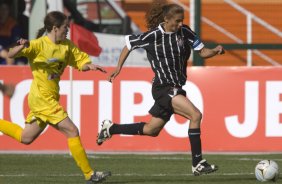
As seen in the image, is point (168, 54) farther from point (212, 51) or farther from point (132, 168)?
point (132, 168)

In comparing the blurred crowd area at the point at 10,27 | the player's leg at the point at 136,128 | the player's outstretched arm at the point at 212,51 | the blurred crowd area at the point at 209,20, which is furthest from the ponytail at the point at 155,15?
the blurred crowd area at the point at 10,27

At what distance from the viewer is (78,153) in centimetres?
1155

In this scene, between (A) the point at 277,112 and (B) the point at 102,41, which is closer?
(A) the point at 277,112

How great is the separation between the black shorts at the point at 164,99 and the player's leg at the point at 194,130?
8 cm

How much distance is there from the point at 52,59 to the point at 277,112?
5359 mm

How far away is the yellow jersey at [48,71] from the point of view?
38.7 ft

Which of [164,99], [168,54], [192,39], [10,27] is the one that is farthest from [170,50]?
[10,27]

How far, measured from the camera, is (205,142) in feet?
53.4

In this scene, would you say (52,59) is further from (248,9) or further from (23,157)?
(248,9)

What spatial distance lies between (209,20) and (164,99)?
8185mm

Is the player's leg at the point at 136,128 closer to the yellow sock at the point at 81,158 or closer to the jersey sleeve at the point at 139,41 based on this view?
the jersey sleeve at the point at 139,41

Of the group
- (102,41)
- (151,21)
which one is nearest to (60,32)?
(151,21)

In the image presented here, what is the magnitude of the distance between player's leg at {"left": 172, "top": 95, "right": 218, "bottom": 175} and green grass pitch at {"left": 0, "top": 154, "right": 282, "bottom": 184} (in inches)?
6.6

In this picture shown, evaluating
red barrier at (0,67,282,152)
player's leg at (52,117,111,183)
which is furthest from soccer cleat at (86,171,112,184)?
red barrier at (0,67,282,152)
